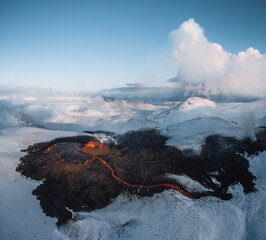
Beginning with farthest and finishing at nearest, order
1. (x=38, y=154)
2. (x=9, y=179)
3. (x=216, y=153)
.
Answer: (x=216, y=153) → (x=38, y=154) → (x=9, y=179)

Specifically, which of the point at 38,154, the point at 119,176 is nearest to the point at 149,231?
the point at 119,176

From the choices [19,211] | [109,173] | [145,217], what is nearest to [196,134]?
[109,173]

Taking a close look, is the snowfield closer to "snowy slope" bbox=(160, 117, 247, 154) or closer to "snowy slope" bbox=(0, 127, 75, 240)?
"snowy slope" bbox=(0, 127, 75, 240)

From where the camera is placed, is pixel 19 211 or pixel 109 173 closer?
pixel 19 211

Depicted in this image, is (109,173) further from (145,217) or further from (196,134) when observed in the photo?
(196,134)

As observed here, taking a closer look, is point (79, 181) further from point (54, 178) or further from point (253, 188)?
point (253, 188)

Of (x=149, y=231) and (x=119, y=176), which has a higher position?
(x=119, y=176)

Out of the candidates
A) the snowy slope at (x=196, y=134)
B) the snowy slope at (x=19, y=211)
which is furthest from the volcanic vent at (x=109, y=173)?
the snowy slope at (x=196, y=134)

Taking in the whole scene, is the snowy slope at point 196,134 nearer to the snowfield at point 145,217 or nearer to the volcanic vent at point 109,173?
the volcanic vent at point 109,173
